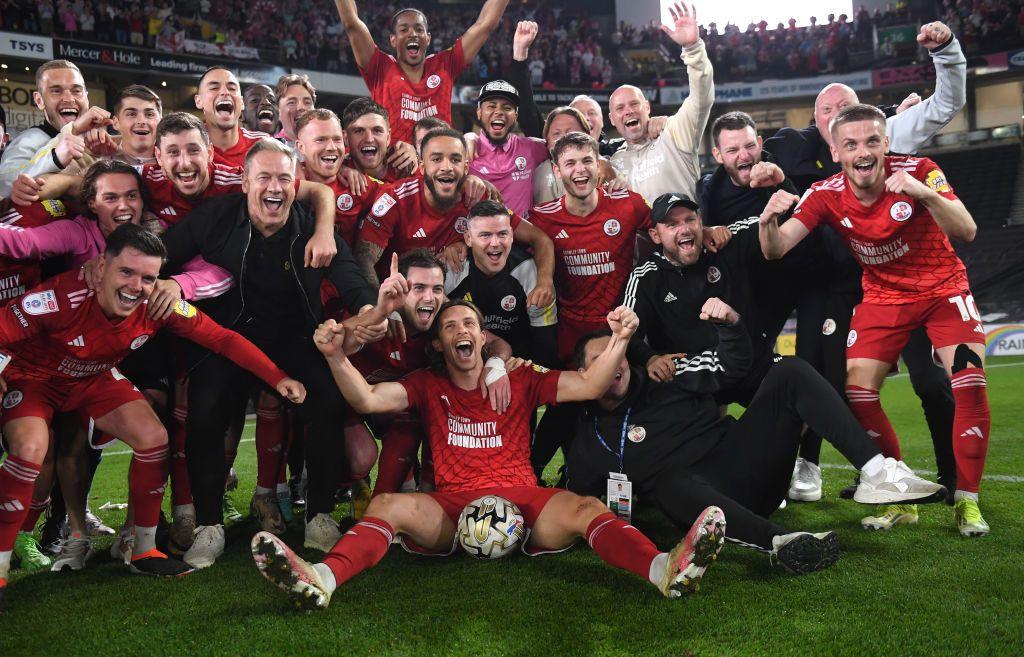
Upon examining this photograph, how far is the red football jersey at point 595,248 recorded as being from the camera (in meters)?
5.05

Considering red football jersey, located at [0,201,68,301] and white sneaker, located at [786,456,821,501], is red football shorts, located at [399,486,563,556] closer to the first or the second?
white sneaker, located at [786,456,821,501]

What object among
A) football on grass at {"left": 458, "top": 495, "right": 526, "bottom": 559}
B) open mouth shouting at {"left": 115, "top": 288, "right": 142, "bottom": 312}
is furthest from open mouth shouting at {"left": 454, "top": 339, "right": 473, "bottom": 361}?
open mouth shouting at {"left": 115, "top": 288, "right": 142, "bottom": 312}

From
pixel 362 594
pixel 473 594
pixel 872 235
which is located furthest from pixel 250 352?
pixel 872 235

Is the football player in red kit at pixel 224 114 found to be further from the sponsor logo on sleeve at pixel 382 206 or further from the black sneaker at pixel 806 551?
the black sneaker at pixel 806 551

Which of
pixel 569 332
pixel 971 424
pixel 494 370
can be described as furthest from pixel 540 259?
pixel 971 424

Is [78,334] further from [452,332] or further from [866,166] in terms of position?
[866,166]

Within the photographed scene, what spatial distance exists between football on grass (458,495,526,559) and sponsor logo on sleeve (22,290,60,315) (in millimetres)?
2119

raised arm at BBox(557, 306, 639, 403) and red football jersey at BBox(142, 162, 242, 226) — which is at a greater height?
red football jersey at BBox(142, 162, 242, 226)

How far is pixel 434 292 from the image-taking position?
14.4ft

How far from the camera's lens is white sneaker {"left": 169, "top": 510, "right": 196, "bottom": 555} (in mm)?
4391

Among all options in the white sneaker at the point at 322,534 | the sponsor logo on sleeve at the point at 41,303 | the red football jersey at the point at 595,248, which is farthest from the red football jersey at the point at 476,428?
the sponsor logo on sleeve at the point at 41,303

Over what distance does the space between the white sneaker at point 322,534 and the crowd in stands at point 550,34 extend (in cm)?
1857

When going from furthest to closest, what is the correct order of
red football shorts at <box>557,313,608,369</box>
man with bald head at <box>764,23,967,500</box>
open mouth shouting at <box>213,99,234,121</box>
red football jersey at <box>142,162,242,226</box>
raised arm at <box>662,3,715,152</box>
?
raised arm at <box>662,3,715,152</box>, open mouth shouting at <box>213,99,234,121</box>, red football shorts at <box>557,313,608,369</box>, man with bald head at <box>764,23,967,500</box>, red football jersey at <box>142,162,242,226</box>

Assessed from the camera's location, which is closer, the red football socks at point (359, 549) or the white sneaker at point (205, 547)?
the red football socks at point (359, 549)
